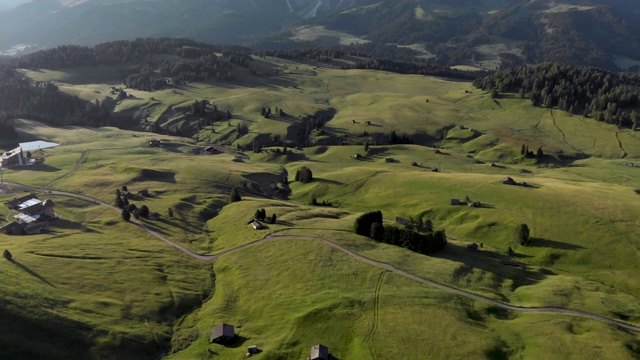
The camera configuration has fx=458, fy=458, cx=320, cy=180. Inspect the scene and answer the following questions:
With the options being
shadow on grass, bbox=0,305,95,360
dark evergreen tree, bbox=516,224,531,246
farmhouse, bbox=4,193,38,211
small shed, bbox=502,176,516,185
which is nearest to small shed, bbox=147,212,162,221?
farmhouse, bbox=4,193,38,211

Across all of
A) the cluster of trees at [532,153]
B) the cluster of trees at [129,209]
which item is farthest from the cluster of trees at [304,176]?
the cluster of trees at [532,153]

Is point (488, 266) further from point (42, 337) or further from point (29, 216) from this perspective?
point (29, 216)

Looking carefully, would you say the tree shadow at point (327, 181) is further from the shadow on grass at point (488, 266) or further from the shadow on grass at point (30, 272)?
the shadow on grass at point (30, 272)

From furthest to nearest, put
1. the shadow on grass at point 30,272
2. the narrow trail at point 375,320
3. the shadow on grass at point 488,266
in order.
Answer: the shadow on grass at point 488,266, the shadow on grass at point 30,272, the narrow trail at point 375,320

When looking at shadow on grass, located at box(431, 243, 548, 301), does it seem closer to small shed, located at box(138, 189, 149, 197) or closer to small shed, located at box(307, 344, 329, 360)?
small shed, located at box(307, 344, 329, 360)

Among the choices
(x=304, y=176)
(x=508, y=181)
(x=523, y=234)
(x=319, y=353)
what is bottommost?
(x=319, y=353)

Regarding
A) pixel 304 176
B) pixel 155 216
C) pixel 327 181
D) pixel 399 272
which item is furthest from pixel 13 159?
pixel 399 272
